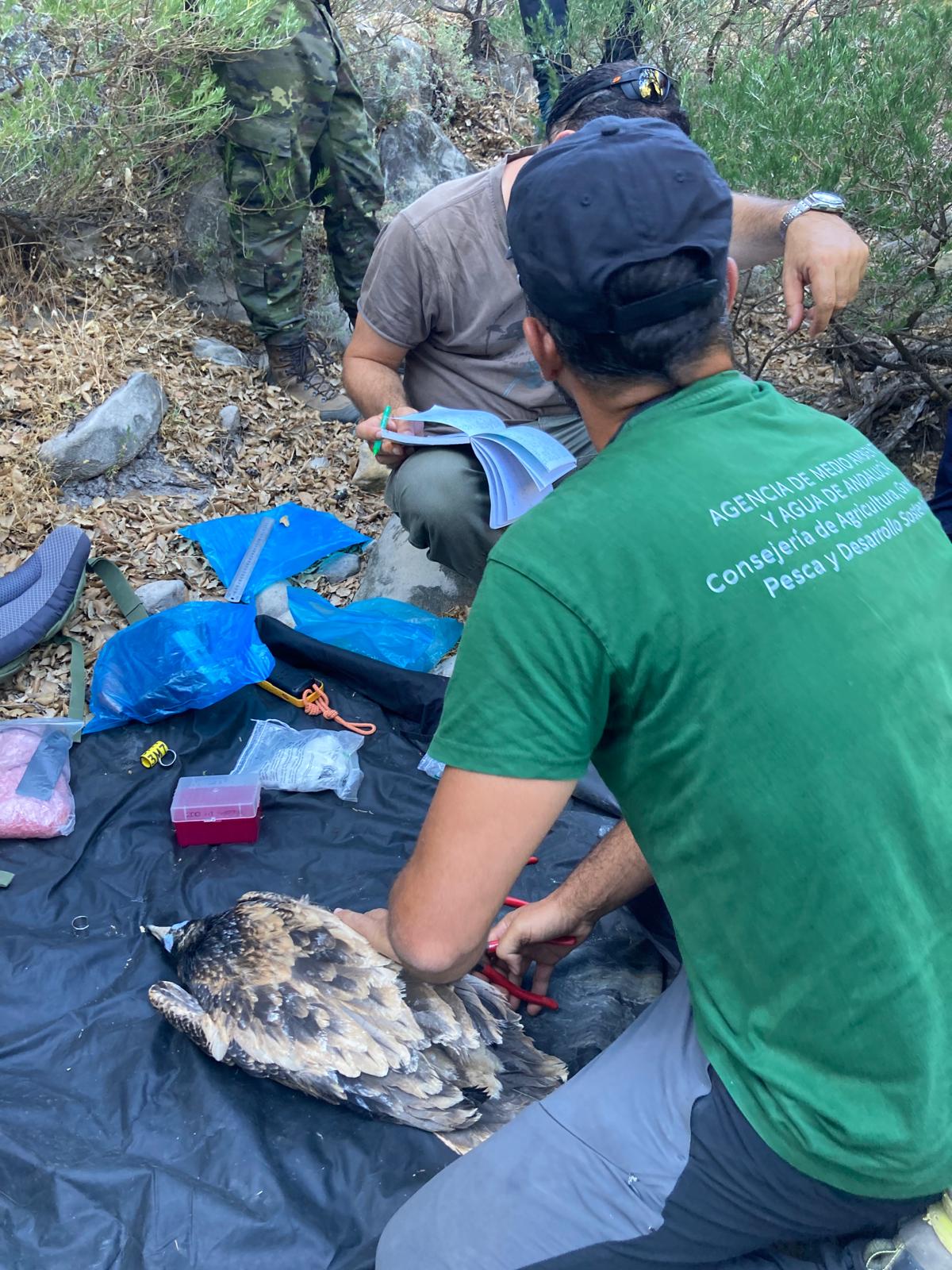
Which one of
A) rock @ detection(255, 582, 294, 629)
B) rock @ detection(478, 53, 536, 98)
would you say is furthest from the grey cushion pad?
rock @ detection(478, 53, 536, 98)

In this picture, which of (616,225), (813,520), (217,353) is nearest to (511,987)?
(813,520)

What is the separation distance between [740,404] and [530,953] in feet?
3.67

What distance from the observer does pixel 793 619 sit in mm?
1120

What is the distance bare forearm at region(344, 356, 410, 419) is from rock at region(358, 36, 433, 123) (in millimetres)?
3457

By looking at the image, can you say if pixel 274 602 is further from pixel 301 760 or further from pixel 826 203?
pixel 826 203

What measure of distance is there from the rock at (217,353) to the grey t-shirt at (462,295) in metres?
1.88

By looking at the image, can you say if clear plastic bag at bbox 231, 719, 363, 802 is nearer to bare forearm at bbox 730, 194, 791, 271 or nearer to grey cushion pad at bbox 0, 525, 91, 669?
grey cushion pad at bbox 0, 525, 91, 669

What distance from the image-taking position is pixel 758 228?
2781 millimetres

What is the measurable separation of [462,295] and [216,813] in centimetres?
173

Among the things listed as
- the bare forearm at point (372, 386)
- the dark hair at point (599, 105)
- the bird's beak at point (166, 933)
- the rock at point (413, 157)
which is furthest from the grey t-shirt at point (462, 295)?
the rock at point (413, 157)

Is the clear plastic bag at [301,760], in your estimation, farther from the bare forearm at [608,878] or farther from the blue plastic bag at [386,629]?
the bare forearm at [608,878]

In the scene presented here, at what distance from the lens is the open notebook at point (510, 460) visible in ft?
8.59

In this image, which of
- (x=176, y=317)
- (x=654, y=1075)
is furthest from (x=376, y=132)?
(x=654, y=1075)

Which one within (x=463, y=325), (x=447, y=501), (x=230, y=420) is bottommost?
(x=230, y=420)
